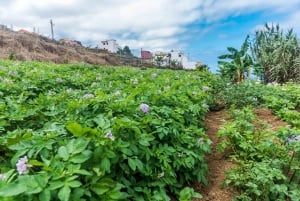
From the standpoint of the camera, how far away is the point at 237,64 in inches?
510

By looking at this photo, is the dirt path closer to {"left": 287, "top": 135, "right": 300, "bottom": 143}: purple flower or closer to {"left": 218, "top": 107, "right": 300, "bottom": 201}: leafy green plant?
{"left": 218, "top": 107, "right": 300, "bottom": 201}: leafy green plant

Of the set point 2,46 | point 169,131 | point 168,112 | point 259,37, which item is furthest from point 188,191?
point 2,46

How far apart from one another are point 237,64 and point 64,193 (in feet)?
41.3

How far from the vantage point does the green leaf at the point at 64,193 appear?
45.5 inches

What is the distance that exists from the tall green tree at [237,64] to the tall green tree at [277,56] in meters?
0.54

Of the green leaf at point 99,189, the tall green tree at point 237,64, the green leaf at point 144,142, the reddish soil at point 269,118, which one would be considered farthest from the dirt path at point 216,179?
the tall green tree at point 237,64

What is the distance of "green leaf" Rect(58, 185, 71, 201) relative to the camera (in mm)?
1156

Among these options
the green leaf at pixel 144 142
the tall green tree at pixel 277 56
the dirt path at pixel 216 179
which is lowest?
the dirt path at pixel 216 179

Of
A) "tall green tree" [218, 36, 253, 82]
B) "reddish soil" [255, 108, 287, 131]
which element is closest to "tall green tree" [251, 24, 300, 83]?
"tall green tree" [218, 36, 253, 82]

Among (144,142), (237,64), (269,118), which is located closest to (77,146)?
(144,142)

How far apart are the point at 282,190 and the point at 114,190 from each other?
1.32 metres

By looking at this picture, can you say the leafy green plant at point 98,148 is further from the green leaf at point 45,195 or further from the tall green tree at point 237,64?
the tall green tree at point 237,64

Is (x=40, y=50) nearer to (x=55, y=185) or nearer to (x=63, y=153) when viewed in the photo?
(x=63, y=153)

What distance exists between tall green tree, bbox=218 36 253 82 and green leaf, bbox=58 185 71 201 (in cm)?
1192
